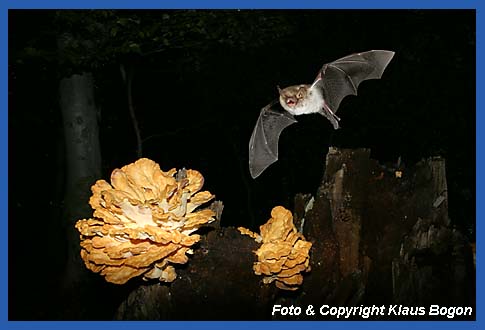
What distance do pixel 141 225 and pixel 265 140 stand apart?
103 inches

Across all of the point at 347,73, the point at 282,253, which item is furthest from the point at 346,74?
the point at 282,253

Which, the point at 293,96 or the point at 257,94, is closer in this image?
the point at 293,96

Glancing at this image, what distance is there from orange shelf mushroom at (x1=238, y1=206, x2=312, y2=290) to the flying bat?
204 centimetres

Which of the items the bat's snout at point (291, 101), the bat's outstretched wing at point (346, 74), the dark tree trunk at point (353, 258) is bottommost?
the dark tree trunk at point (353, 258)

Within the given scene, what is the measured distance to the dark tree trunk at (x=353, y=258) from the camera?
3.09 meters

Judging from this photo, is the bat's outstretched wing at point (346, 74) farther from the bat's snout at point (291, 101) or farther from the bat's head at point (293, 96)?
the bat's snout at point (291, 101)

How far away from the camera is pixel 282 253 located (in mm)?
2982

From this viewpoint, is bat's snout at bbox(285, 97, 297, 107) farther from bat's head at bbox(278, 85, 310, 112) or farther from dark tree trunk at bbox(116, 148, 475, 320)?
dark tree trunk at bbox(116, 148, 475, 320)

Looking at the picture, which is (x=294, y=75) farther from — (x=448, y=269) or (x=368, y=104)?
(x=448, y=269)

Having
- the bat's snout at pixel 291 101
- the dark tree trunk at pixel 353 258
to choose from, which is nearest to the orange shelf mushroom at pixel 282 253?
the dark tree trunk at pixel 353 258

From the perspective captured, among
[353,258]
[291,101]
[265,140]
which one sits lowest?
[353,258]

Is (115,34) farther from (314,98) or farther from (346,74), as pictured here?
(346,74)

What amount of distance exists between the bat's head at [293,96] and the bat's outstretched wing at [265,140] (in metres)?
0.24

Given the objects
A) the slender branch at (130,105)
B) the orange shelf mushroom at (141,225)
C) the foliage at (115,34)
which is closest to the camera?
the orange shelf mushroom at (141,225)
